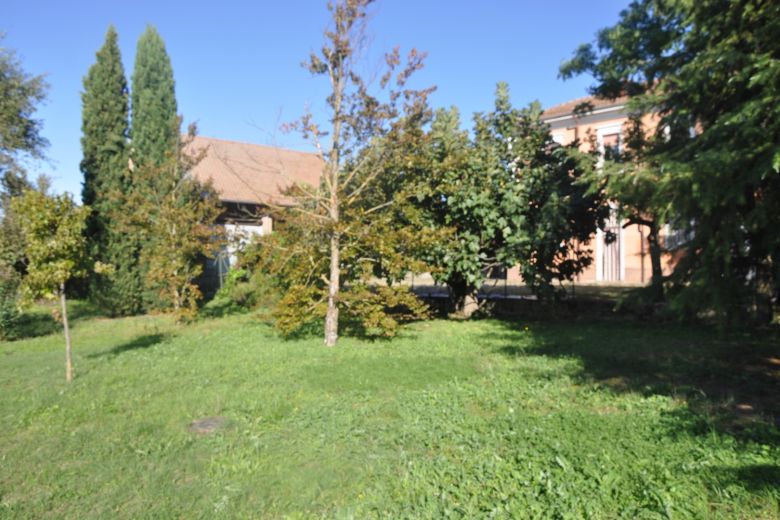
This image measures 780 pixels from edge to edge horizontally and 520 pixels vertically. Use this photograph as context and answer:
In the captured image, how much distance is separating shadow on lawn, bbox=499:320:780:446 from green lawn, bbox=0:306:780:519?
41 mm

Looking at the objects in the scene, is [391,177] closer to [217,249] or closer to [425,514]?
[217,249]

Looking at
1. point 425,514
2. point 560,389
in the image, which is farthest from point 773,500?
point 560,389

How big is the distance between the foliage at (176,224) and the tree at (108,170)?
5.07 ft

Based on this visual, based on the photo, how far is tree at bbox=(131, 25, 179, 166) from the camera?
16.2 m

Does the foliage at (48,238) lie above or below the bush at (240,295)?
above

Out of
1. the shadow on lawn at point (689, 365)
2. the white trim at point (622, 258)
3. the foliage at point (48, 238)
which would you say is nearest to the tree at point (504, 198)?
the shadow on lawn at point (689, 365)

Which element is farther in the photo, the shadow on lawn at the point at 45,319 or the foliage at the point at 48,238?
the shadow on lawn at the point at 45,319

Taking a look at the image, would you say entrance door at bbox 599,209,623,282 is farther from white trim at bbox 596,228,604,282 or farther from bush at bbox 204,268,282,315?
bush at bbox 204,268,282,315

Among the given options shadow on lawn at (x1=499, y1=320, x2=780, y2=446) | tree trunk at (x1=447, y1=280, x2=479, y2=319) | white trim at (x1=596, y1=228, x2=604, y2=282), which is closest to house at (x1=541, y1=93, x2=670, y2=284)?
white trim at (x1=596, y1=228, x2=604, y2=282)

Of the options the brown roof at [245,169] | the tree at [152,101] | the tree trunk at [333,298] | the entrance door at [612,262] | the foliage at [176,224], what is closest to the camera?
the tree trunk at [333,298]

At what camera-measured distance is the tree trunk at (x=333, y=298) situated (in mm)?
10000

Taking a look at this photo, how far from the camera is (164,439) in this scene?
16.9 feet

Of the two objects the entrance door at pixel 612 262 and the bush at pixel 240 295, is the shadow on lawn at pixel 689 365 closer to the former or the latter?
the bush at pixel 240 295

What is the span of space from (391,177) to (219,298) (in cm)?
897
